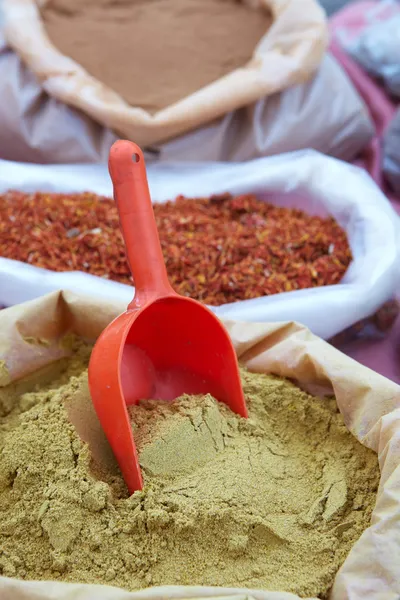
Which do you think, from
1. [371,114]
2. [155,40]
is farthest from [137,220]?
[371,114]

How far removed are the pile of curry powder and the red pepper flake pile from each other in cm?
27

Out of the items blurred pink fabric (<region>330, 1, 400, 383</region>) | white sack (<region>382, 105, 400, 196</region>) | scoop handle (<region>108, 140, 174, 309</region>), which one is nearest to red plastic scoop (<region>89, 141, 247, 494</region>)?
scoop handle (<region>108, 140, 174, 309</region>)

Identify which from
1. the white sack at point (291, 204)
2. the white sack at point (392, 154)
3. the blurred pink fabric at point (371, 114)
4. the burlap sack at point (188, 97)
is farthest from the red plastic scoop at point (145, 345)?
the white sack at point (392, 154)

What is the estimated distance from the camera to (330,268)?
0.99 m

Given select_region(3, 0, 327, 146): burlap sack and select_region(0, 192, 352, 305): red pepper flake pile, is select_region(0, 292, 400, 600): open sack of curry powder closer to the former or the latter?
select_region(0, 192, 352, 305): red pepper flake pile

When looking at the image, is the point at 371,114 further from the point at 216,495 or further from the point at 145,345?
the point at 216,495

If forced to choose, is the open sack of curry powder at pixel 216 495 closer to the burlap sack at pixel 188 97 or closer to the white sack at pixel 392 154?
the burlap sack at pixel 188 97

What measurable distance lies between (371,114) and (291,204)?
0.50 m

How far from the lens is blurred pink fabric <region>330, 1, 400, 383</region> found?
101 cm

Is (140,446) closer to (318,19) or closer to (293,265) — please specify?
(293,265)

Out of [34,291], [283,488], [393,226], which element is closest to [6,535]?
[283,488]

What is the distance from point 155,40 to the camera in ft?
4.30

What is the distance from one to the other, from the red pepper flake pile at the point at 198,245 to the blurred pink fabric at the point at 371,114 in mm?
125

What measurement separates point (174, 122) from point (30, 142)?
0.29 m
